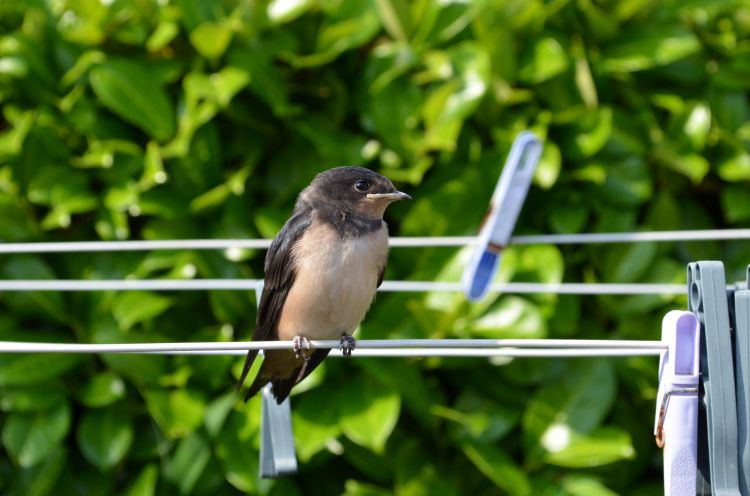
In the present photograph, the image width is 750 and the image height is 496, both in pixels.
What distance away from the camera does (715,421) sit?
1725mm

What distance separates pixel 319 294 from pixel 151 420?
1.02 m

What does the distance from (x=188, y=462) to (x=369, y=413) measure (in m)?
0.59

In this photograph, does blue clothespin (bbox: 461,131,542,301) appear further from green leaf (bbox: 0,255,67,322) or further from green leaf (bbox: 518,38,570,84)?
green leaf (bbox: 0,255,67,322)

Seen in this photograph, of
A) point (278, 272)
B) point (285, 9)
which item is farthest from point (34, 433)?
point (285, 9)

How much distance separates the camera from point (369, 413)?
322cm

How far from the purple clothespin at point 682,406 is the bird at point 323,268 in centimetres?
103

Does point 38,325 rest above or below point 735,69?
below

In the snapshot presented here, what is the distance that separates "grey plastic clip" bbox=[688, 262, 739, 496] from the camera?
173 cm

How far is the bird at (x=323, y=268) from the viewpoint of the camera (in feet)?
8.82

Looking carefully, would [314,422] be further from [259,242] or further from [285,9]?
[285,9]

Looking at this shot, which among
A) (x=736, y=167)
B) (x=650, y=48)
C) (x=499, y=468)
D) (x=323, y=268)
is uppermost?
(x=650, y=48)

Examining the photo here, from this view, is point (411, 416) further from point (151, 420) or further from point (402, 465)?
point (151, 420)

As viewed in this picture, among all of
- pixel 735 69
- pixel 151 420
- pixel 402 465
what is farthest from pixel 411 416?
pixel 735 69

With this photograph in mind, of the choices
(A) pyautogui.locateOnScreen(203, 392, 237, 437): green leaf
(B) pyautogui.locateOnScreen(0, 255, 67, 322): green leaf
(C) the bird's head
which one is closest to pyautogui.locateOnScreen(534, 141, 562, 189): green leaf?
(C) the bird's head
